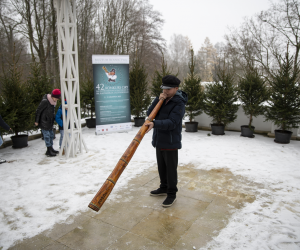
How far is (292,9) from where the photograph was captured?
49.7 ft

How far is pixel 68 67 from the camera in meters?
5.78

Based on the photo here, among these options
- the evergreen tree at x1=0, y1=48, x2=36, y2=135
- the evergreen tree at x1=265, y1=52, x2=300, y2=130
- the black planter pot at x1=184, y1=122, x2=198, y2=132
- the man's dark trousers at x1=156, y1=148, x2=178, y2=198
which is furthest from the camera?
the black planter pot at x1=184, y1=122, x2=198, y2=132

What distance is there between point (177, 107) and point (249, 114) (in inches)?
252

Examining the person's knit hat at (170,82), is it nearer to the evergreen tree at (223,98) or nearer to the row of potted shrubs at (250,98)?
the row of potted shrubs at (250,98)

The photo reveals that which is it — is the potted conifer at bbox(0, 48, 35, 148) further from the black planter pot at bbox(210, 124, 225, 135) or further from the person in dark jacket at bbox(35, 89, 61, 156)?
the black planter pot at bbox(210, 124, 225, 135)

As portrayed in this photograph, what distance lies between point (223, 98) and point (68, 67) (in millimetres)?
5666

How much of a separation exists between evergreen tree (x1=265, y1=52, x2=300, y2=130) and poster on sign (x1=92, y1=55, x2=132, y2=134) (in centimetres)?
546

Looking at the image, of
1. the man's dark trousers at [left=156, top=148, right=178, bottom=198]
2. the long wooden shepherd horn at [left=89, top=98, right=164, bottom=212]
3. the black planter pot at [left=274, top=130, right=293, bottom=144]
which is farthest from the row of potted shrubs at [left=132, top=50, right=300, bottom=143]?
the long wooden shepherd horn at [left=89, top=98, right=164, bottom=212]

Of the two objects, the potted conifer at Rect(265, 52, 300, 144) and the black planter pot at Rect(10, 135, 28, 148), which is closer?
the black planter pot at Rect(10, 135, 28, 148)

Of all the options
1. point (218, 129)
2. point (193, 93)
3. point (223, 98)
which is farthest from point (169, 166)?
point (193, 93)

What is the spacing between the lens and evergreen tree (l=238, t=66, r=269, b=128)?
26.8ft

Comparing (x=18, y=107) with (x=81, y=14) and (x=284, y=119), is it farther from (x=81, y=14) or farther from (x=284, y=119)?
(x=81, y=14)

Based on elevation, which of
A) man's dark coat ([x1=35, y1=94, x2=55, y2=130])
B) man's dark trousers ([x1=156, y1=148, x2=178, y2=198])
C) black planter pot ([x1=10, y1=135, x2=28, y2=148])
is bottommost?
black planter pot ([x1=10, y1=135, x2=28, y2=148])

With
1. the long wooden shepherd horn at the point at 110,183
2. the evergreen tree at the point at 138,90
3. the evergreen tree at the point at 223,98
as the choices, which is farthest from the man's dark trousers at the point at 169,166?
the evergreen tree at the point at 138,90
